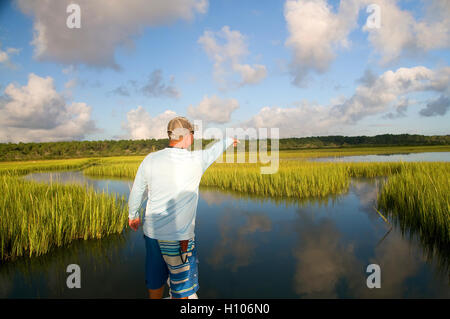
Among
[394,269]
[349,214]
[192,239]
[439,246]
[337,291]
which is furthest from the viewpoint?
[349,214]

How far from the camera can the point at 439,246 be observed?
4246 mm

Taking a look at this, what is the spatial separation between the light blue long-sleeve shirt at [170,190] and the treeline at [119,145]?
4238 centimetres

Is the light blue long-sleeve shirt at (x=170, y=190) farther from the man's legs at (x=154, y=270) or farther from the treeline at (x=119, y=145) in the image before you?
the treeline at (x=119, y=145)

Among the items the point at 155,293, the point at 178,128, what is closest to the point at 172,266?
the point at 155,293

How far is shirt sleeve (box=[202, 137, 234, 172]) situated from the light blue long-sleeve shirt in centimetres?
13

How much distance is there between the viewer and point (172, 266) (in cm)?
203

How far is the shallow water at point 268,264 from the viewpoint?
3.36 meters

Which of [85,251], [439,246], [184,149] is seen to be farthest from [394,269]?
[85,251]

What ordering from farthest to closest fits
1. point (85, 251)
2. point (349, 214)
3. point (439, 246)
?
point (349, 214), point (85, 251), point (439, 246)

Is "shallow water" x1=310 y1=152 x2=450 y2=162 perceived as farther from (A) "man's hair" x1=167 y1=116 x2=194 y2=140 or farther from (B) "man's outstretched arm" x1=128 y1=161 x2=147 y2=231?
(B) "man's outstretched arm" x1=128 y1=161 x2=147 y2=231
